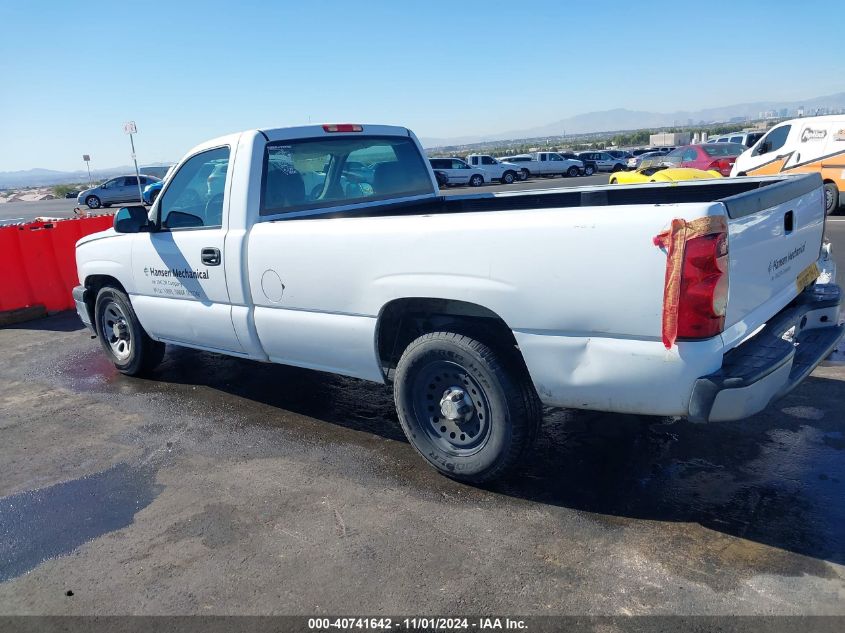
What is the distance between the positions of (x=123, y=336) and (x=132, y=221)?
1.41 metres

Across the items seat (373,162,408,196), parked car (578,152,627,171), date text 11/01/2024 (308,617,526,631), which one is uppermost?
seat (373,162,408,196)

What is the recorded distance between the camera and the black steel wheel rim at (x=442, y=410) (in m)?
3.77

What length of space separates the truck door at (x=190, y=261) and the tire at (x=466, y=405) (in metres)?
1.62

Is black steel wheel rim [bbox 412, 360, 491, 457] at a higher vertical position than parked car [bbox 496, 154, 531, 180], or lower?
higher

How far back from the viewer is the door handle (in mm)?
4758

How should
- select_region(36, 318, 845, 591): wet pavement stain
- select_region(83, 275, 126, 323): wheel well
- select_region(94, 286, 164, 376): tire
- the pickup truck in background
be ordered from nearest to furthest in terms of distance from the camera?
select_region(36, 318, 845, 591): wet pavement stain, select_region(94, 286, 164, 376): tire, select_region(83, 275, 126, 323): wheel well, the pickup truck in background

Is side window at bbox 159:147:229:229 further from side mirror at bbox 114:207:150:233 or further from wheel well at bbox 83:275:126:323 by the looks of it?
wheel well at bbox 83:275:126:323

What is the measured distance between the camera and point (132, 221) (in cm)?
536

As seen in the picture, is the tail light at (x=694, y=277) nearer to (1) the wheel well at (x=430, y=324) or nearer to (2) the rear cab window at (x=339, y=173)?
(1) the wheel well at (x=430, y=324)

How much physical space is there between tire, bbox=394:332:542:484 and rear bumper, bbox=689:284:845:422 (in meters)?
0.92

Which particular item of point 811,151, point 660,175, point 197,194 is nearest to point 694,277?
point 197,194

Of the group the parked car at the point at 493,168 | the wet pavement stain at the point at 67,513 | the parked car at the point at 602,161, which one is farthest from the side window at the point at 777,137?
the parked car at the point at 602,161

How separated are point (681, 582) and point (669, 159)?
2022 centimetres

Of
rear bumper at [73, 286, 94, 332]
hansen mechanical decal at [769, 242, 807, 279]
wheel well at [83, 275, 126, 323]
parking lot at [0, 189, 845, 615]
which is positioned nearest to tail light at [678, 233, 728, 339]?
hansen mechanical decal at [769, 242, 807, 279]
